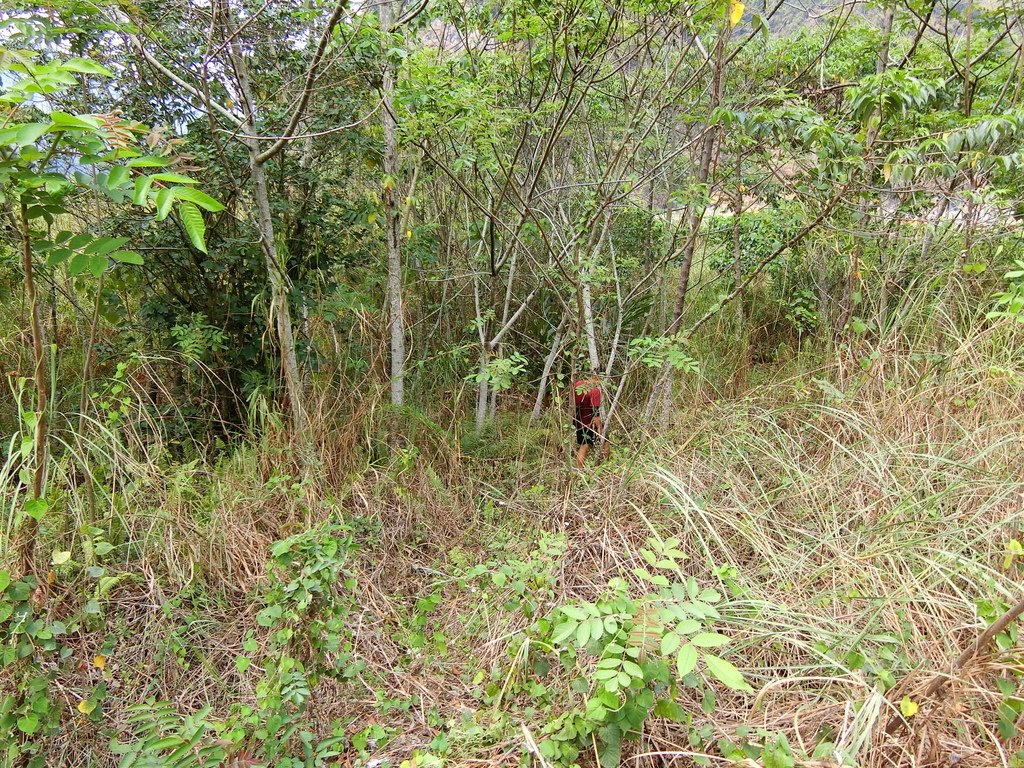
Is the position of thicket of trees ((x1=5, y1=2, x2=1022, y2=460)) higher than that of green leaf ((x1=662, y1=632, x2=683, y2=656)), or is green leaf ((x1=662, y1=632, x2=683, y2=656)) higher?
thicket of trees ((x1=5, y1=2, x2=1022, y2=460))

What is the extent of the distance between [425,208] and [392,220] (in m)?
1.32

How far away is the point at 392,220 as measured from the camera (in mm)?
3467

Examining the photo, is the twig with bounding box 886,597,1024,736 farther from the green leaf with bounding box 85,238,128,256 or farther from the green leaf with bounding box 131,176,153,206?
the green leaf with bounding box 85,238,128,256

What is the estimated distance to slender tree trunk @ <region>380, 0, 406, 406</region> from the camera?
3.16 metres

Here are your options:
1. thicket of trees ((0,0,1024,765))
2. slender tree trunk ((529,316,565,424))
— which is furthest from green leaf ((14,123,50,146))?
slender tree trunk ((529,316,565,424))

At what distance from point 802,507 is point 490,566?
4.73ft

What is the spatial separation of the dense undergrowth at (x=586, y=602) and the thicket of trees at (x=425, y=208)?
25cm

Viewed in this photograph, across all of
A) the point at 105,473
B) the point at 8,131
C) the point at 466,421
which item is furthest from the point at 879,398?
the point at 105,473

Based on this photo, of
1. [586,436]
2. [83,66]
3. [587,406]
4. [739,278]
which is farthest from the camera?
[587,406]

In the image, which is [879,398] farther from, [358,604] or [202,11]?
[202,11]

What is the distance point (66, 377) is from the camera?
13.0ft

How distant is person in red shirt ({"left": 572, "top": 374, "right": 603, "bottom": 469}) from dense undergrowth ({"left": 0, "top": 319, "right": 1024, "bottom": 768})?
13.8 inches

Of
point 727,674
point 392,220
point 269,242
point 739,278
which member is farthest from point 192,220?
point 739,278

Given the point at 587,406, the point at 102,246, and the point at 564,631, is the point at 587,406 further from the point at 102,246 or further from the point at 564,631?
the point at 102,246
